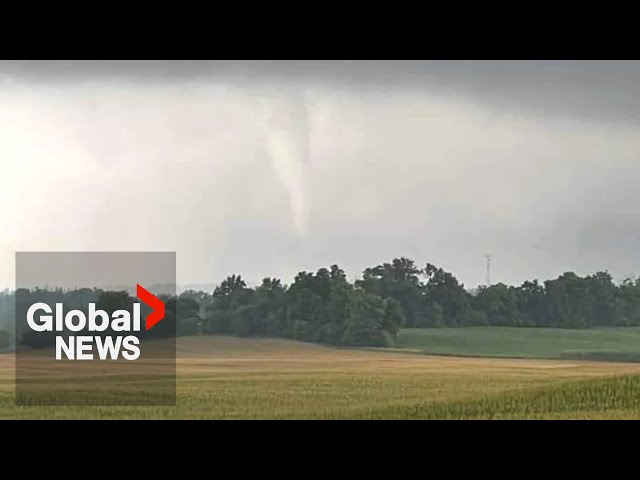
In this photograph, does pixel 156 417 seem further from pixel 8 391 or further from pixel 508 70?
pixel 508 70

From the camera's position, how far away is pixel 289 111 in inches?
201

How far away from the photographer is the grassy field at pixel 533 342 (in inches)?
201

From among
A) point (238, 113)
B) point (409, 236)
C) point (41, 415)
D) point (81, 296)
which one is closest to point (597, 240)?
point (409, 236)

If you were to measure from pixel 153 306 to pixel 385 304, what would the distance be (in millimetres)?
1236

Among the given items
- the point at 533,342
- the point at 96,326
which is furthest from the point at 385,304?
the point at 96,326

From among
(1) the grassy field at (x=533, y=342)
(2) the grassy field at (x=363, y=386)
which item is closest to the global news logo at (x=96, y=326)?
(2) the grassy field at (x=363, y=386)

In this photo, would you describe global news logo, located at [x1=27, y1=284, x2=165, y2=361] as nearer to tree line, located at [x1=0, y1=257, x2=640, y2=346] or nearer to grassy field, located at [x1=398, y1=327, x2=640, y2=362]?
tree line, located at [x1=0, y1=257, x2=640, y2=346]

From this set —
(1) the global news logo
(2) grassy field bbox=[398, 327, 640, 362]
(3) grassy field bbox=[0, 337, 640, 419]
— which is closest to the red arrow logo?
(1) the global news logo

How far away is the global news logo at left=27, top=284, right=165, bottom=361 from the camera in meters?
5.04

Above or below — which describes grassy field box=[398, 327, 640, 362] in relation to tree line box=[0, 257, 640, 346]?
below

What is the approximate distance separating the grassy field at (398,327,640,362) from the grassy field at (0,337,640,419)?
5cm
